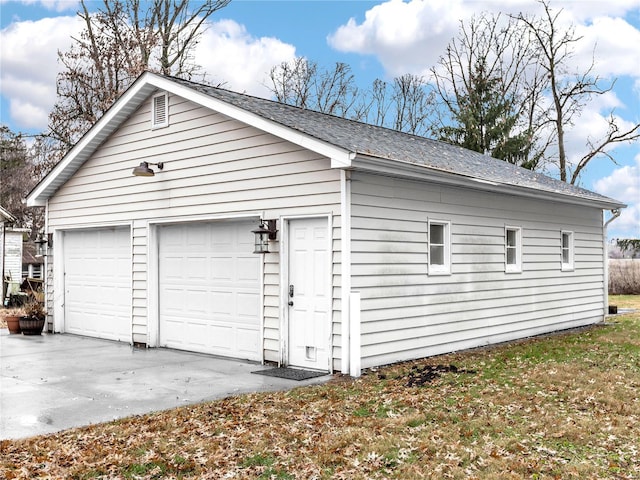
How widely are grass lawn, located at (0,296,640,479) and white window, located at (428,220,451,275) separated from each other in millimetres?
2372

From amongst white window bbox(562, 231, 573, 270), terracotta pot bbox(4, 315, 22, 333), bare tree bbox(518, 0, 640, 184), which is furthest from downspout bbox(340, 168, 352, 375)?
bare tree bbox(518, 0, 640, 184)

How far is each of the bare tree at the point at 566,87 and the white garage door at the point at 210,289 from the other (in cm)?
2142

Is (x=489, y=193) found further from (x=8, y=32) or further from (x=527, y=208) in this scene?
(x=8, y=32)

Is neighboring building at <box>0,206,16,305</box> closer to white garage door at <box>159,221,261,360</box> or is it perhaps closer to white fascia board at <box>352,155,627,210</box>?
white garage door at <box>159,221,261,360</box>

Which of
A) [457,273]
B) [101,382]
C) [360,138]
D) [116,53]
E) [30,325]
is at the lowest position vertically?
[101,382]

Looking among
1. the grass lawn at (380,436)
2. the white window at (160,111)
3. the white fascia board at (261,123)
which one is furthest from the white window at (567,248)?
the white window at (160,111)

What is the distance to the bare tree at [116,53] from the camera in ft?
73.5

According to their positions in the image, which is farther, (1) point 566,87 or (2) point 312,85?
(2) point 312,85

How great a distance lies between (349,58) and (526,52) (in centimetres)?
836

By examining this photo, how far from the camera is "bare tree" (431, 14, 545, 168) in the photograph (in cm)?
2942

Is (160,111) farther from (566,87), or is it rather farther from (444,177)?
(566,87)

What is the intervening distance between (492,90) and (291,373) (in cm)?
2484

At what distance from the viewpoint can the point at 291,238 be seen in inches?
361

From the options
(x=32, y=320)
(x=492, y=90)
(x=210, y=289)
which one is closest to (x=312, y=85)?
(x=492, y=90)
